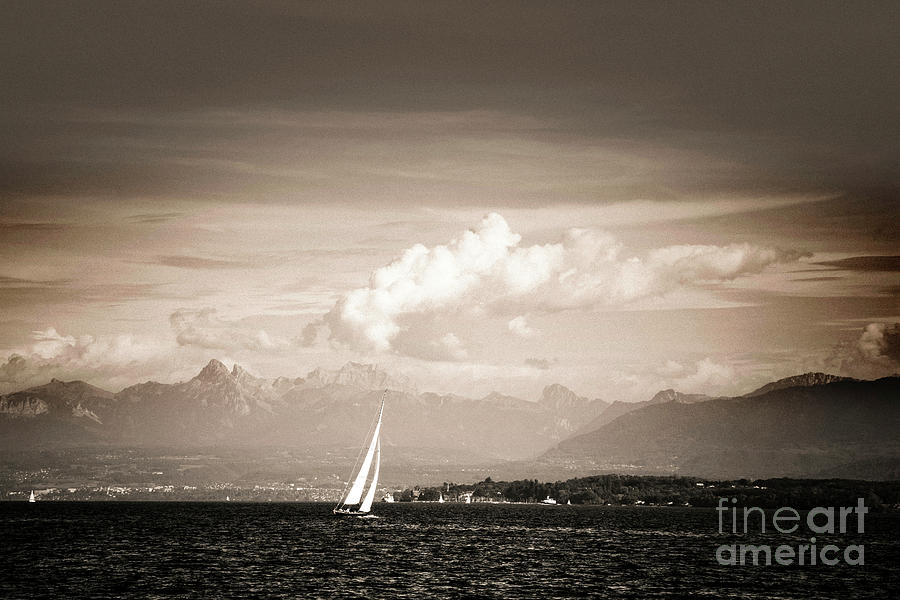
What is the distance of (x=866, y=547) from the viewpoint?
→ 186 meters

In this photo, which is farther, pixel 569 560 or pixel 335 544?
→ pixel 335 544

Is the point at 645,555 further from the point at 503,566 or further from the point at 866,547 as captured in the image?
the point at 866,547

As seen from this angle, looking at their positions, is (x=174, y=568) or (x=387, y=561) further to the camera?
(x=387, y=561)

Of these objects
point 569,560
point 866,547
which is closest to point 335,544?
point 569,560

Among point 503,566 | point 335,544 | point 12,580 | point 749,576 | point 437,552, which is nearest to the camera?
point 12,580

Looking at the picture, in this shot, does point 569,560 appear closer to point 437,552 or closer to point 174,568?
point 437,552

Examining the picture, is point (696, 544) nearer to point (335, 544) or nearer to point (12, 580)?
point (335, 544)

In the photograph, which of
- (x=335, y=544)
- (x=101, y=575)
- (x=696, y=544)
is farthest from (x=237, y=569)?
(x=696, y=544)

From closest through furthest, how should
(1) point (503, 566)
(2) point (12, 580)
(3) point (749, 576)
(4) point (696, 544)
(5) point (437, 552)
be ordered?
(2) point (12, 580) < (3) point (749, 576) < (1) point (503, 566) < (5) point (437, 552) < (4) point (696, 544)

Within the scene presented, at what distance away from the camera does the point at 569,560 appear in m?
148

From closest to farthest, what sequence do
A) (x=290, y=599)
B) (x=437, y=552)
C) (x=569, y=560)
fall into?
(x=290, y=599) < (x=569, y=560) < (x=437, y=552)

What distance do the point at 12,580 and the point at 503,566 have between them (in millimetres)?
60698

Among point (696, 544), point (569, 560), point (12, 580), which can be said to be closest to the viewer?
point (12, 580)

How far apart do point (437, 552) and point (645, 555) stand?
32.3 metres
